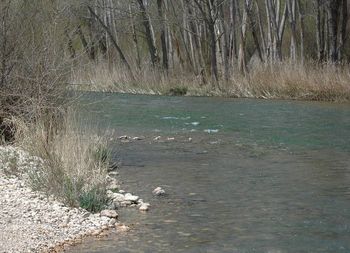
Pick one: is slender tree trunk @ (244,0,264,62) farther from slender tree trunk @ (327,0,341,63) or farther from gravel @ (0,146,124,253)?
gravel @ (0,146,124,253)

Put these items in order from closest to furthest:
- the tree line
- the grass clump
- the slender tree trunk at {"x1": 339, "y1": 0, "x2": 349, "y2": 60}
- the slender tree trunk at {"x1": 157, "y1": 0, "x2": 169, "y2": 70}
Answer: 1. the grass clump
2. the tree line
3. the slender tree trunk at {"x1": 339, "y1": 0, "x2": 349, "y2": 60}
4. the slender tree trunk at {"x1": 157, "y1": 0, "x2": 169, "y2": 70}

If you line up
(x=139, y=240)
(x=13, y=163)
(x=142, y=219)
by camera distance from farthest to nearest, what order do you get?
1. (x=13, y=163)
2. (x=142, y=219)
3. (x=139, y=240)

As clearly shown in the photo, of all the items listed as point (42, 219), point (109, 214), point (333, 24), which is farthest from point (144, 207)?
point (333, 24)

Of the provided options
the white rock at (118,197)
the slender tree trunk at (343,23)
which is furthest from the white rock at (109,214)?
the slender tree trunk at (343,23)

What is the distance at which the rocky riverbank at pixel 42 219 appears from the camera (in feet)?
21.9

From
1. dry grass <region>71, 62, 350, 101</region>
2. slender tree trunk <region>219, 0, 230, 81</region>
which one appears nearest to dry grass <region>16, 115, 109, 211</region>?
dry grass <region>71, 62, 350, 101</region>

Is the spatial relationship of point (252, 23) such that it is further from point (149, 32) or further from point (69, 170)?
point (69, 170)

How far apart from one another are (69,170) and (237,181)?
2817mm

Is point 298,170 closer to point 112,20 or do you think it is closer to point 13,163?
point 13,163

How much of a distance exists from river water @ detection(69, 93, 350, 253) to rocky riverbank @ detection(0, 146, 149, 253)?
0.25 metres

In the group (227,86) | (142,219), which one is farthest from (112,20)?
(142,219)

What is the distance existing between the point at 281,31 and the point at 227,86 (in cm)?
659

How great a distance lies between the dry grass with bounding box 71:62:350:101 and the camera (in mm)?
23672

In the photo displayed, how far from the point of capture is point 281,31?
32750 mm
